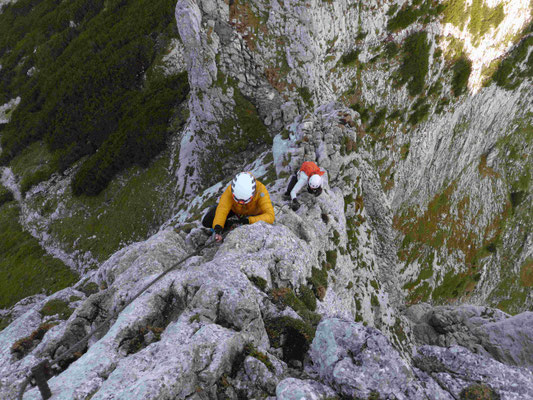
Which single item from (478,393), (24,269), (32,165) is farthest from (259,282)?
(32,165)

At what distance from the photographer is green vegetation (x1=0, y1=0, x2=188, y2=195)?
152 feet

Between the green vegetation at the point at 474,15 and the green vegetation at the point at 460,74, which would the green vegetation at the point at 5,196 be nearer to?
the green vegetation at the point at 474,15

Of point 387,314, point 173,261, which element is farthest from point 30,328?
point 387,314

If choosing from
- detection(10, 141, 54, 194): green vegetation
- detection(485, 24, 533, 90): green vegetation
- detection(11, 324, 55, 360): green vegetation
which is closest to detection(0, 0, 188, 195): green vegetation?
detection(10, 141, 54, 194): green vegetation

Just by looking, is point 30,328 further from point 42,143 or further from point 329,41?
point 42,143

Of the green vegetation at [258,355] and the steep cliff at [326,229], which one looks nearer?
the steep cliff at [326,229]

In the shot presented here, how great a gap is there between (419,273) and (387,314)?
30020mm

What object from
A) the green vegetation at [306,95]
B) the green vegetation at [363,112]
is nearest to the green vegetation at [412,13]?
the green vegetation at [363,112]

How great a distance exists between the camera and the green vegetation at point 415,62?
37475mm

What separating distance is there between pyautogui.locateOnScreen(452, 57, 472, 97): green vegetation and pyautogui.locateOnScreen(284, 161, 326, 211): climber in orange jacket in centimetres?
3822

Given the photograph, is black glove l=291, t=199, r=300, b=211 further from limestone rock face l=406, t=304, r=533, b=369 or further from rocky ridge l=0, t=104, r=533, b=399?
limestone rock face l=406, t=304, r=533, b=369

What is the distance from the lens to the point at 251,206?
46.4 ft

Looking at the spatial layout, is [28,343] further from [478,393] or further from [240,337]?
[478,393]

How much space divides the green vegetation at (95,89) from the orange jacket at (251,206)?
34.3m
